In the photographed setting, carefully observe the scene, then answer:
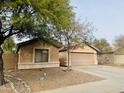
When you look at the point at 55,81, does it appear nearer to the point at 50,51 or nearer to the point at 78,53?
the point at 50,51

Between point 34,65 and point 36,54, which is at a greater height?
point 36,54

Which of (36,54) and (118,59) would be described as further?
(118,59)

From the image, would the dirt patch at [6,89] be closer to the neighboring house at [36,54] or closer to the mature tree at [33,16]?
the mature tree at [33,16]

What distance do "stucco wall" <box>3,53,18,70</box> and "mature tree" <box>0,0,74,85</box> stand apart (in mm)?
8229

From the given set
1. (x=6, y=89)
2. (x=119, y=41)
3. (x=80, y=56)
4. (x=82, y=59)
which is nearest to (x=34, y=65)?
(x=80, y=56)

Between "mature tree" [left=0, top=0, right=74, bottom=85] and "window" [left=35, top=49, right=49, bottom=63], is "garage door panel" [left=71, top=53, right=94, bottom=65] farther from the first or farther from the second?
"mature tree" [left=0, top=0, right=74, bottom=85]

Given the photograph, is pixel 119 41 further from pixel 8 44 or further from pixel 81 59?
pixel 8 44

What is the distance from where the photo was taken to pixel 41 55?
1113 inches

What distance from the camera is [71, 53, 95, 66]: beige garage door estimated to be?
3512cm

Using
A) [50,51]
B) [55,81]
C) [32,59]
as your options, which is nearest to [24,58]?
[32,59]

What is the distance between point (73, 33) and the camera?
2645 centimetres

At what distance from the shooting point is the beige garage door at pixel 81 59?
3512 cm

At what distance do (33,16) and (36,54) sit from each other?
37.6 ft

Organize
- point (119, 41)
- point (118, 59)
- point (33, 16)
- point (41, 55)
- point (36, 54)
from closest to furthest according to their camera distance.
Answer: point (33, 16) → point (36, 54) → point (41, 55) → point (118, 59) → point (119, 41)
